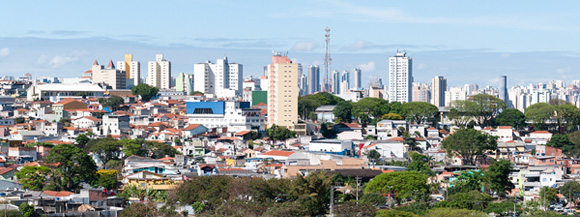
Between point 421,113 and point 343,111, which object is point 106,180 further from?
point 421,113

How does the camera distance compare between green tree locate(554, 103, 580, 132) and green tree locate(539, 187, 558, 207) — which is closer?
green tree locate(539, 187, 558, 207)

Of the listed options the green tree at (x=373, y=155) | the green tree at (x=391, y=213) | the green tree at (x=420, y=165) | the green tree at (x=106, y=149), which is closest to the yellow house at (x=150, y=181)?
the green tree at (x=391, y=213)

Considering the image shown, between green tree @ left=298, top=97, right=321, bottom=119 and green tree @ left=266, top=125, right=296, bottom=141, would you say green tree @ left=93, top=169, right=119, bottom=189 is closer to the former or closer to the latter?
green tree @ left=266, top=125, right=296, bottom=141

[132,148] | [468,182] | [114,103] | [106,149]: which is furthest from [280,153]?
[114,103]

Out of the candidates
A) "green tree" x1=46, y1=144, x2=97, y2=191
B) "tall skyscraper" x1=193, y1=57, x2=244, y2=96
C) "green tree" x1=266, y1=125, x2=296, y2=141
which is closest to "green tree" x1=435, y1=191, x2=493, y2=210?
"green tree" x1=46, y1=144, x2=97, y2=191

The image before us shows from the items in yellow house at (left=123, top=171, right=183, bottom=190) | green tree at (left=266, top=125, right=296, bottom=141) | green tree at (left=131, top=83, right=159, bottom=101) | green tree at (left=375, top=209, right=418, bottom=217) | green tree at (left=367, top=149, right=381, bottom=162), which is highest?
green tree at (left=131, top=83, right=159, bottom=101)

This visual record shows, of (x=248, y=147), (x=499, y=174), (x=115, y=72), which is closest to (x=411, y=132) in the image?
(x=248, y=147)

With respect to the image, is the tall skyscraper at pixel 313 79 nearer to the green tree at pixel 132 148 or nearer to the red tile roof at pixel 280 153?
the red tile roof at pixel 280 153
